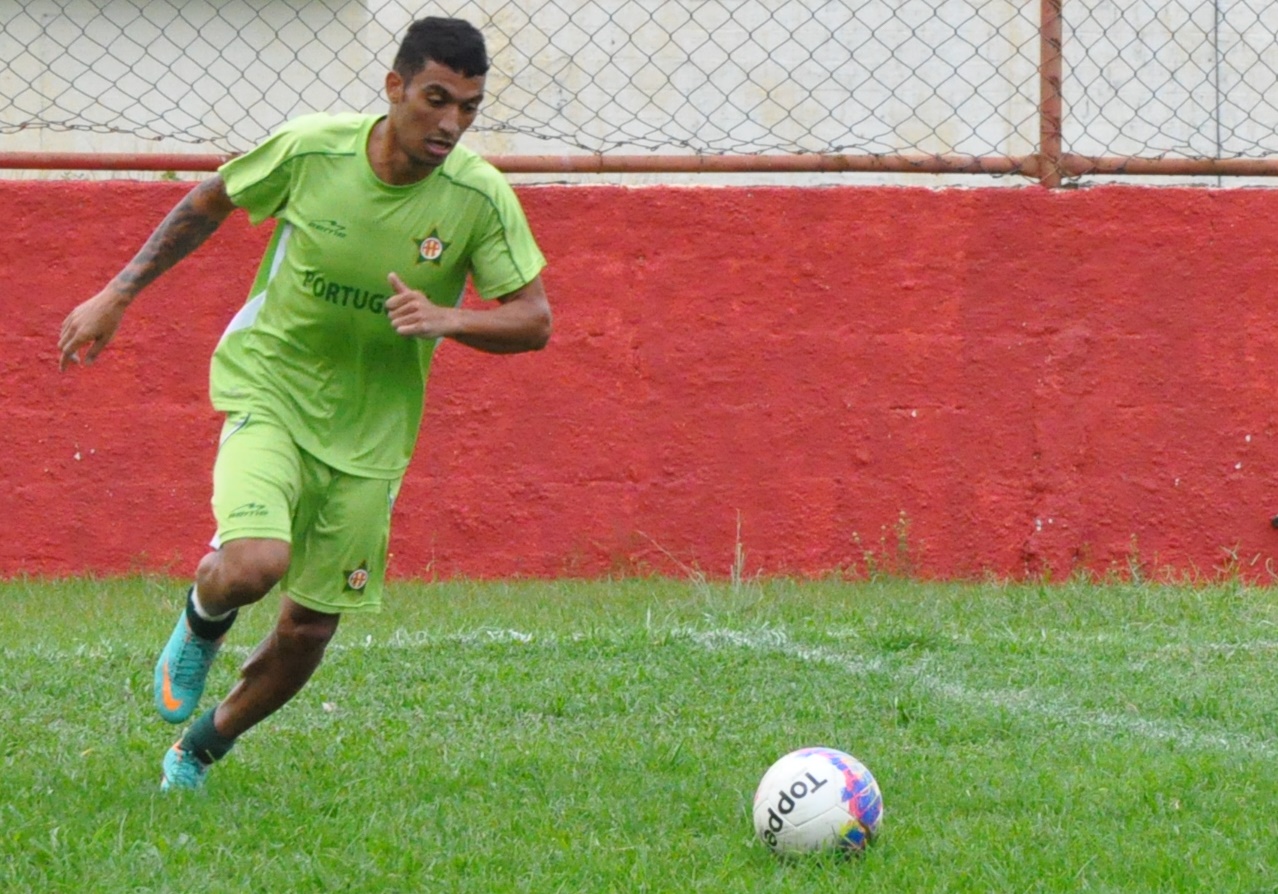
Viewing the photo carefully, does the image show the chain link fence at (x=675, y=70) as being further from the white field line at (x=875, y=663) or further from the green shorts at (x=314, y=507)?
the green shorts at (x=314, y=507)

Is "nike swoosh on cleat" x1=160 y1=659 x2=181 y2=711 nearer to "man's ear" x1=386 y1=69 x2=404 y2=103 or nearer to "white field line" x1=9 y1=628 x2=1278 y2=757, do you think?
"man's ear" x1=386 y1=69 x2=404 y2=103

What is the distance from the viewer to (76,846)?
12.5 ft

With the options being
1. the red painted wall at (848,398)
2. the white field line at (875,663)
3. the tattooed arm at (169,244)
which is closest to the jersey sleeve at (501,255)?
the tattooed arm at (169,244)

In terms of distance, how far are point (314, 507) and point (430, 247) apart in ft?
2.37

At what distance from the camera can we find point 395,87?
14.2 ft

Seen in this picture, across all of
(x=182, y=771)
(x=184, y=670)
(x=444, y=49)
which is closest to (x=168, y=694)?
(x=184, y=670)

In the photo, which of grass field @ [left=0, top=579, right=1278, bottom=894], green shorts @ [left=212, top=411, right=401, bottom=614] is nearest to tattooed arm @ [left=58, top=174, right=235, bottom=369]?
green shorts @ [left=212, top=411, right=401, bottom=614]

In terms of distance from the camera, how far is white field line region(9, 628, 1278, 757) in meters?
5.06

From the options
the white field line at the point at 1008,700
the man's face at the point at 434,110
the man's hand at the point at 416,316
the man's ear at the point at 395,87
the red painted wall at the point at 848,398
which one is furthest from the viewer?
the red painted wall at the point at 848,398

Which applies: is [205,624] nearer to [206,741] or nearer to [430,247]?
[206,741]

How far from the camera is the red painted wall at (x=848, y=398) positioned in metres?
7.89

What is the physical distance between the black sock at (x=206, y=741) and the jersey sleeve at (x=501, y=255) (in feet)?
4.25

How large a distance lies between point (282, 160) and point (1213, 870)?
2753mm

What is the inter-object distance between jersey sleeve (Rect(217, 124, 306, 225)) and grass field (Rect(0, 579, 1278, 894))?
1482mm
